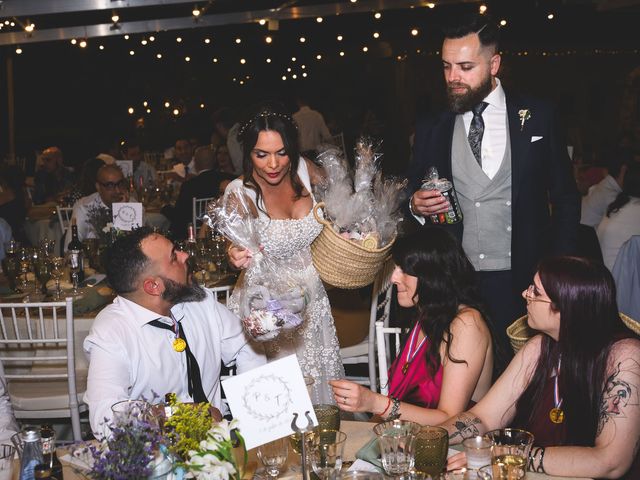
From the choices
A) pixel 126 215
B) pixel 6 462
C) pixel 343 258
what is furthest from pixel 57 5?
pixel 6 462

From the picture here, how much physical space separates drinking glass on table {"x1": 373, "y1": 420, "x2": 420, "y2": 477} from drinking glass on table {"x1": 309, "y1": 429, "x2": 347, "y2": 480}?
A: 108 mm

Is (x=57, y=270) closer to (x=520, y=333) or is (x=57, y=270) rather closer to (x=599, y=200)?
(x=520, y=333)

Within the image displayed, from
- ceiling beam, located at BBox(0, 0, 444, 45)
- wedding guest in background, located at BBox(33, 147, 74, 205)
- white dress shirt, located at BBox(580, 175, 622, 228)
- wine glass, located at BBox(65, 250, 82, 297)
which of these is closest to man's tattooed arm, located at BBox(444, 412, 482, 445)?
wine glass, located at BBox(65, 250, 82, 297)

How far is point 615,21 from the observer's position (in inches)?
518

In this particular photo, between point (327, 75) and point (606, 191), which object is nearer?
point (606, 191)

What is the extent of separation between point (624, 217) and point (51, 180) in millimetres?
6501

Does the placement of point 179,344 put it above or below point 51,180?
below

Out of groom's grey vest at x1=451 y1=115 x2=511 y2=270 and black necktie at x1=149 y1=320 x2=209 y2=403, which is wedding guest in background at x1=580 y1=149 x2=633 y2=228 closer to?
groom's grey vest at x1=451 y1=115 x2=511 y2=270

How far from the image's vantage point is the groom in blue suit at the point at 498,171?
9.99 feet

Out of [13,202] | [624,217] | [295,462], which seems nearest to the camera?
[295,462]

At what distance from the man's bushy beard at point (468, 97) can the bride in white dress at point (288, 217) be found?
811 millimetres

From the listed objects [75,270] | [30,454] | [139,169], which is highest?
[139,169]

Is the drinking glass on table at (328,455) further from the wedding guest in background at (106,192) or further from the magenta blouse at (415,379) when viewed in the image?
the wedding guest in background at (106,192)

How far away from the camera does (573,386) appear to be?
2307 millimetres
